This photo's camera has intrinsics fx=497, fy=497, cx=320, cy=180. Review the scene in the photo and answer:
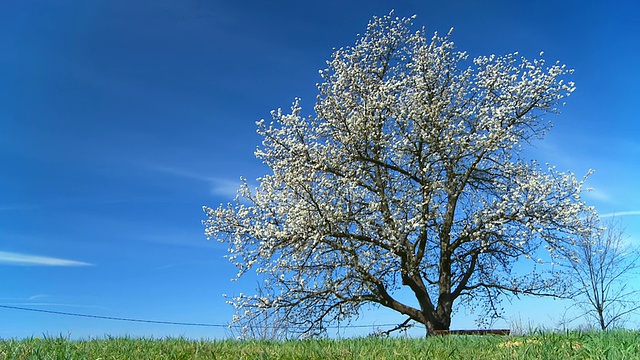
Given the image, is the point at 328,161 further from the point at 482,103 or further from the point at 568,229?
the point at 568,229

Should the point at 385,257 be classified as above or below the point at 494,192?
below

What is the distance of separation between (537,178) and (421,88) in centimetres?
456

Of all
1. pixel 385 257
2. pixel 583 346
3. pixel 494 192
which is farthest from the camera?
pixel 494 192

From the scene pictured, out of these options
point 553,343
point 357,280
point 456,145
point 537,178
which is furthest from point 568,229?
point 553,343

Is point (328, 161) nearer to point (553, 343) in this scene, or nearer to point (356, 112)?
point (356, 112)

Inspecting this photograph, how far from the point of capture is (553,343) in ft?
15.1

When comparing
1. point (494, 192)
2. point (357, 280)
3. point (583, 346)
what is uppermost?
point (494, 192)

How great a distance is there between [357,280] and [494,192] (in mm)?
5289

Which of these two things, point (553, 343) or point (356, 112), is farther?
point (356, 112)

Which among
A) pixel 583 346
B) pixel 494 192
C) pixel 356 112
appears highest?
pixel 356 112

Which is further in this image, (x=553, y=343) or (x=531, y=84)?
(x=531, y=84)

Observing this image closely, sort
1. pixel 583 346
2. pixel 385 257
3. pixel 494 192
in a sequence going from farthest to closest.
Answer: pixel 494 192 < pixel 385 257 < pixel 583 346

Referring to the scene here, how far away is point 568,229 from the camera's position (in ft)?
49.6

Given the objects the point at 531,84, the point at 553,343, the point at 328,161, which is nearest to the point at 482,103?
the point at 531,84
